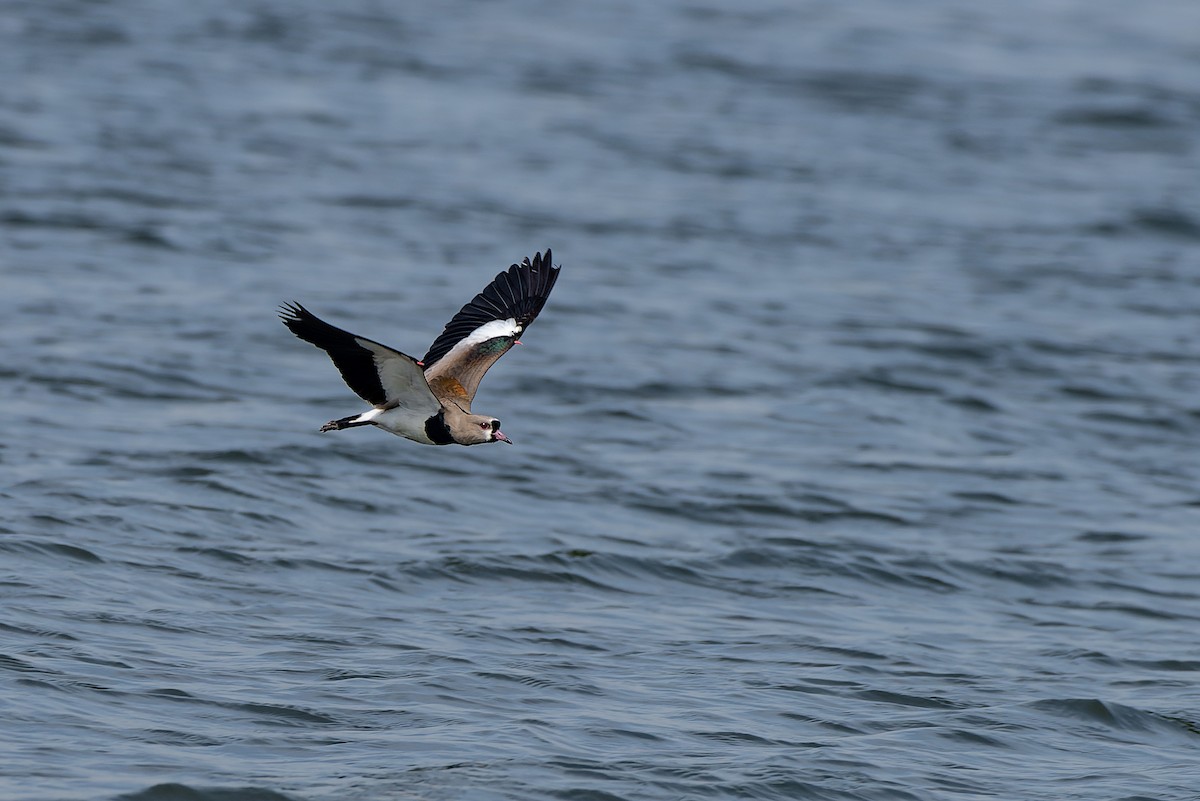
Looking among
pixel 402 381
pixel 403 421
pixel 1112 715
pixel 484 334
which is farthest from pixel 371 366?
pixel 1112 715

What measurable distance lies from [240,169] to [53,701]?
13.7m

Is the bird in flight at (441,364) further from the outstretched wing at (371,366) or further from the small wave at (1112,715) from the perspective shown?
Result: the small wave at (1112,715)

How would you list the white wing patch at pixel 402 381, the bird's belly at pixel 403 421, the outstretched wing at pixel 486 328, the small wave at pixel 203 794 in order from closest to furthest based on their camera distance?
the small wave at pixel 203 794
the white wing patch at pixel 402 381
the bird's belly at pixel 403 421
the outstretched wing at pixel 486 328

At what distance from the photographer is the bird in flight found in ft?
28.6

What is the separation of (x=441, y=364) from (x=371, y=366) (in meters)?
1.23

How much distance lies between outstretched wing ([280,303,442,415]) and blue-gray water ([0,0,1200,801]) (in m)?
1.70

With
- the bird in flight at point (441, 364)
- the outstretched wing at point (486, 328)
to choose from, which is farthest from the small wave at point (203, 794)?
the outstretched wing at point (486, 328)

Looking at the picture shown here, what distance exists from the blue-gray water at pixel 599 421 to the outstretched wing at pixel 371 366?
170cm

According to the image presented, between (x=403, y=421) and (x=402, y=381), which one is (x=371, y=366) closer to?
(x=402, y=381)

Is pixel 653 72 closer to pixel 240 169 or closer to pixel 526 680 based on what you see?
pixel 240 169

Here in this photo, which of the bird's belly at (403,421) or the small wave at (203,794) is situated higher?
the bird's belly at (403,421)

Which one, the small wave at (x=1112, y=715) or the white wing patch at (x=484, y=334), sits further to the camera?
the small wave at (x=1112, y=715)

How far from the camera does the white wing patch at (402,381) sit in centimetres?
862

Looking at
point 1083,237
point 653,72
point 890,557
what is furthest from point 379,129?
point 890,557
